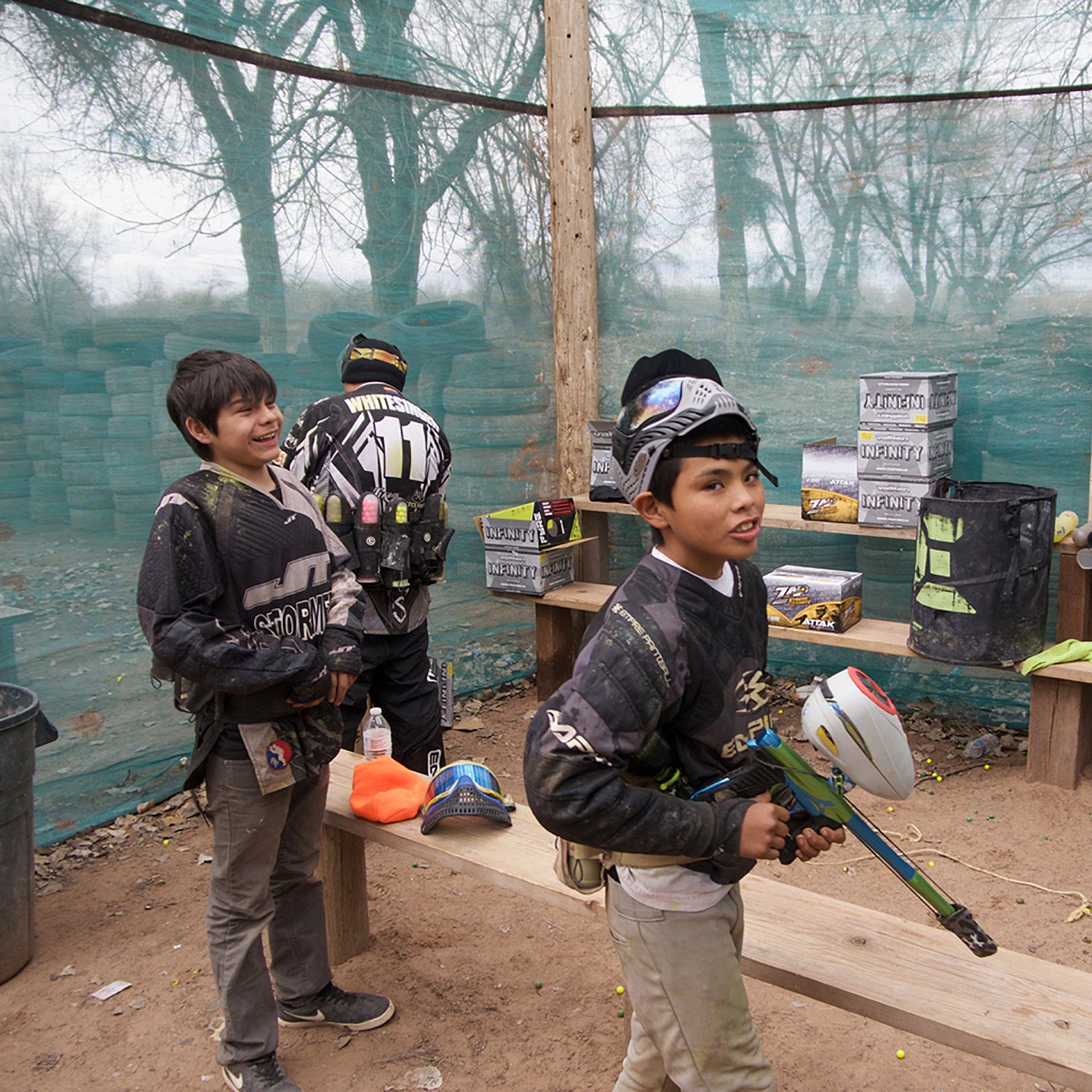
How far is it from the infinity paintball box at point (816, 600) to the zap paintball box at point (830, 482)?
0.91ft

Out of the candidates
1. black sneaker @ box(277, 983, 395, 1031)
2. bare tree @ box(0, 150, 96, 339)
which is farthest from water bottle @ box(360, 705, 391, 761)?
bare tree @ box(0, 150, 96, 339)

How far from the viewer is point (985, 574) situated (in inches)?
159

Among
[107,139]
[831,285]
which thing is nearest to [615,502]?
[831,285]

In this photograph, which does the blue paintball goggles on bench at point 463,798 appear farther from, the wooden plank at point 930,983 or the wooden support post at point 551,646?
the wooden support post at point 551,646

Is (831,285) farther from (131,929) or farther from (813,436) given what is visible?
(131,929)

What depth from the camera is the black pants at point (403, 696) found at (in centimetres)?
363

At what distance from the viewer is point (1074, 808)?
161 inches

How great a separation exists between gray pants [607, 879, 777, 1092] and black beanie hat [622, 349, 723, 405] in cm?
91

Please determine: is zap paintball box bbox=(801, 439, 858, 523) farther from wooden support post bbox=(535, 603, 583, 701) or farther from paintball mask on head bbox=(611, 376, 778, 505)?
paintball mask on head bbox=(611, 376, 778, 505)

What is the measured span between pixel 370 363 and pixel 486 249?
73.6 inches

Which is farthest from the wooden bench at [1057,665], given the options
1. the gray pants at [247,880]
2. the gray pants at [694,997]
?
the gray pants at [694,997]

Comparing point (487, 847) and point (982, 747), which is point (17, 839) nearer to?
point (487, 847)

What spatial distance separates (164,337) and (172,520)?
2.17 meters

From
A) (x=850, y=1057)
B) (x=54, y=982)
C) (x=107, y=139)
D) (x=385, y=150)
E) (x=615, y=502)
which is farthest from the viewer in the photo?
(x=615, y=502)
